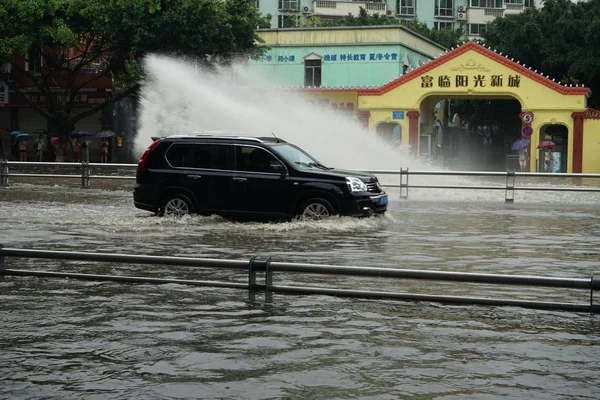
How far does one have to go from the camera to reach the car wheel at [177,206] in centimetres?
1866

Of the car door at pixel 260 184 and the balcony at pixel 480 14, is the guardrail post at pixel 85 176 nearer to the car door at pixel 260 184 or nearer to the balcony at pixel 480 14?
the car door at pixel 260 184

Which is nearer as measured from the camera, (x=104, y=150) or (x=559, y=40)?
(x=104, y=150)

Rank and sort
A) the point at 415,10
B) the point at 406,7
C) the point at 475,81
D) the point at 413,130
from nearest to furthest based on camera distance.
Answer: the point at 475,81, the point at 413,130, the point at 406,7, the point at 415,10

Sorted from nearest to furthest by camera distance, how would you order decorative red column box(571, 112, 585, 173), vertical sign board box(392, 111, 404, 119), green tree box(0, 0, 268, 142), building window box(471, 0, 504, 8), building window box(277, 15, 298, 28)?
green tree box(0, 0, 268, 142) → decorative red column box(571, 112, 585, 173) → vertical sign board box(392, 111, 404, 119) → building window box(277, 15, 298, 28) → building window box(471, 0, 504, 8)

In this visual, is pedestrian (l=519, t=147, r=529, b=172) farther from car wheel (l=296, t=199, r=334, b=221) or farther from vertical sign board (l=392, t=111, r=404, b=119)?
car wheel (l=296, t=199, r=334, b=221)

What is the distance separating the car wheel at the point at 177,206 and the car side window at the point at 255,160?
1.20 metres

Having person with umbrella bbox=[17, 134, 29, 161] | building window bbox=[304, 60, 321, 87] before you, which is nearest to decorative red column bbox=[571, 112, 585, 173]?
building window bbox=[304, 60, 321, 87]

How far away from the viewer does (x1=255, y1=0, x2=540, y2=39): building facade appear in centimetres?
8138

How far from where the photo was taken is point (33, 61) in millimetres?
56812

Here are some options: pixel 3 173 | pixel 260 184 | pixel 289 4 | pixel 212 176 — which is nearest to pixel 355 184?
pixel 260 184

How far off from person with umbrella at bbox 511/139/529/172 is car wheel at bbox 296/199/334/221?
3232 cm

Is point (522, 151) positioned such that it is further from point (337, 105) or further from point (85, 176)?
point (85, 176)

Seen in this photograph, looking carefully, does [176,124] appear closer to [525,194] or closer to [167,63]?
[167,63]

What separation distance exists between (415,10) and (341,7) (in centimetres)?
756
